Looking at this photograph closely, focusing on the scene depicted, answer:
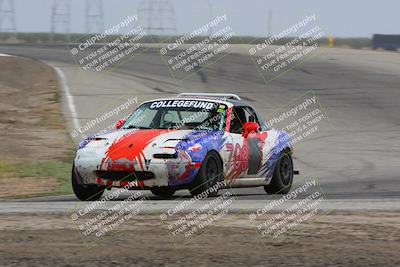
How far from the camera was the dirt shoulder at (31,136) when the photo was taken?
15742 mm

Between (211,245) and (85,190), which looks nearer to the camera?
(211,245)

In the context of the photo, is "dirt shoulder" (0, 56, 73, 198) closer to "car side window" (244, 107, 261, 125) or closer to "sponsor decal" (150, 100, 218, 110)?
"sponsor decal" (150, 100, 218, 110)

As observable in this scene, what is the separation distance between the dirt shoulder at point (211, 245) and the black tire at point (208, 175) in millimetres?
2357

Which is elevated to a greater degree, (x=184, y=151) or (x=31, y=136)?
(x=184, y=151)

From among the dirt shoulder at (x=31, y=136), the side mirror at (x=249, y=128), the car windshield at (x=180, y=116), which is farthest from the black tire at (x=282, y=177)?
the dirt shoulder at (x=31, y=136)

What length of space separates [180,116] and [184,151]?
47.3 inches

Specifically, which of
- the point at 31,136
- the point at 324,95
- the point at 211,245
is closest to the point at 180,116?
the point at 211,245

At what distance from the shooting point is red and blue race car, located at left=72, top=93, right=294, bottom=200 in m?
11.9

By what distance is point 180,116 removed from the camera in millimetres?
13078

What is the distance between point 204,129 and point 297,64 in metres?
29.0

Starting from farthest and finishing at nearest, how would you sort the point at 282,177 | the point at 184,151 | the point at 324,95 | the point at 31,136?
1. the point at 324,95
2. the point at 31,136
3. the point at 282,177
4. the point at 184,151

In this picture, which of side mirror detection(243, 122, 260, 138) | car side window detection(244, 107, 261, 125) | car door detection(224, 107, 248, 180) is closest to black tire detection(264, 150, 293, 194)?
car side window detection(244, 107, 261, 125)

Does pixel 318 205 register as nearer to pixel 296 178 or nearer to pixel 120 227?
pixel 120 227

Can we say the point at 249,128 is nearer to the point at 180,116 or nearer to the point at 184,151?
the point at 180,116
